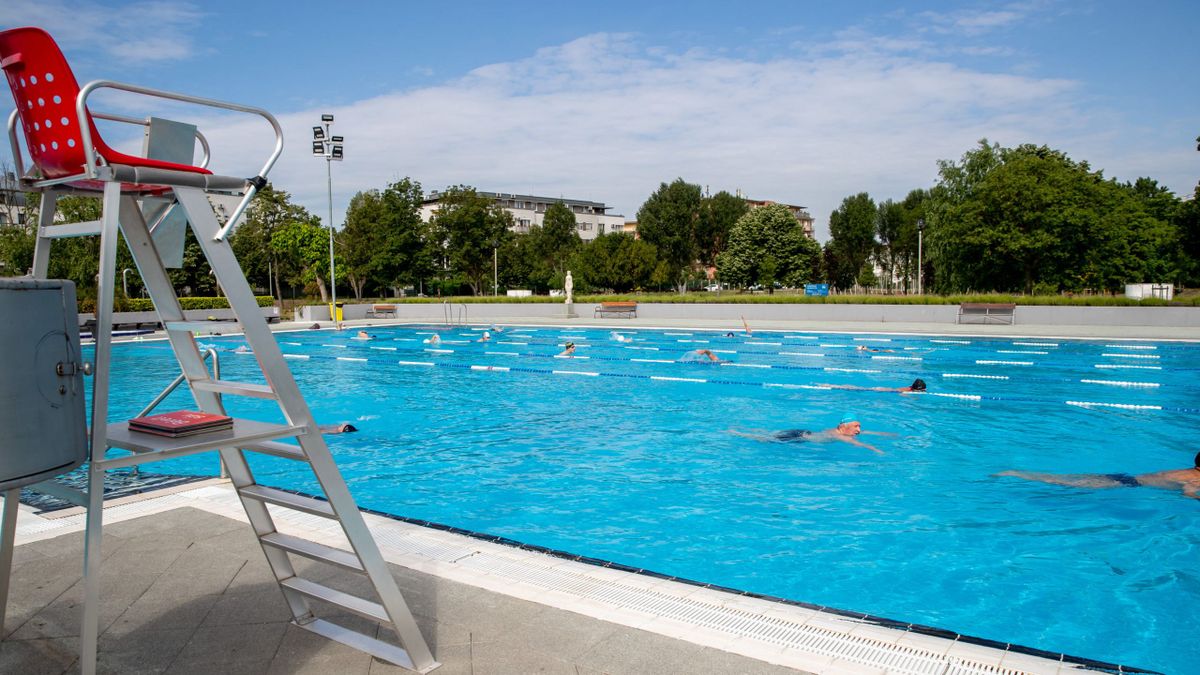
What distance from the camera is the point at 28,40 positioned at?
2375 mm

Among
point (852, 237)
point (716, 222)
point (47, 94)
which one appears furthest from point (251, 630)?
point (852, 237)

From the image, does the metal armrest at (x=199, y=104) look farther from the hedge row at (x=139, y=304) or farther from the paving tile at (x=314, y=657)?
Answer: the hedge row at (x=139, y=304)

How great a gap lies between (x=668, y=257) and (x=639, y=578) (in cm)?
7031

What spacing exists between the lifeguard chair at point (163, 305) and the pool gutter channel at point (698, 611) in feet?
3.30

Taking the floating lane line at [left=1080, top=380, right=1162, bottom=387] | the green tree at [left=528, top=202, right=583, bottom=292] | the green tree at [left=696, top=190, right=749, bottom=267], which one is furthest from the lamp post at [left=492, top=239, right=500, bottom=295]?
the floating lane line at [left=1080, top=380, right=1162, bottom=387]

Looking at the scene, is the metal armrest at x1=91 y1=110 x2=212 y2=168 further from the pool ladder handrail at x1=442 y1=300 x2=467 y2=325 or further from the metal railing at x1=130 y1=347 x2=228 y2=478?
the pool ladder handrail at x1=442 y1=300 x2=467 y2=325

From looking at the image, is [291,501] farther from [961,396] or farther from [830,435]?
[961,396]

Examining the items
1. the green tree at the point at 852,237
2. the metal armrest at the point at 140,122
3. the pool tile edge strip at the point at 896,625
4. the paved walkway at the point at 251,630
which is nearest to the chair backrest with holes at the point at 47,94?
the metal armrest at the point at 140,122

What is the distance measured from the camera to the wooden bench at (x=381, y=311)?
37531 mm

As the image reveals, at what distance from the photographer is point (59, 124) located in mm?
2482

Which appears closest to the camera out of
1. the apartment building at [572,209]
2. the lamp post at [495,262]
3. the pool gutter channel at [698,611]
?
the pool gutter channel at [698,611]

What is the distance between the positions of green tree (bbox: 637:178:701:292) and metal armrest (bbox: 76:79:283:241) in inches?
2765

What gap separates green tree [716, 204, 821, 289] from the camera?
225 feet

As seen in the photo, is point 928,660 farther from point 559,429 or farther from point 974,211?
point 974,211
